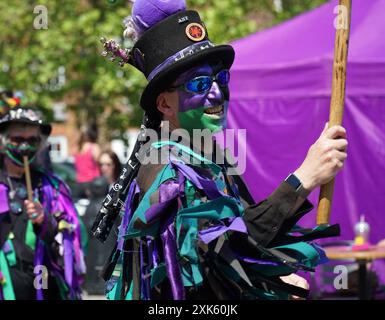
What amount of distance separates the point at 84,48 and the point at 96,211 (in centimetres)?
799

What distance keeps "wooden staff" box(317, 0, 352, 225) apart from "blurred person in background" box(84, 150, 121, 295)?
701cm

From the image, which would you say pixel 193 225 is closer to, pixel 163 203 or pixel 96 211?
pixel 163 203

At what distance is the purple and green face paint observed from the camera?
3.07 meters

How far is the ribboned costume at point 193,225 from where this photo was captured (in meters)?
2.82

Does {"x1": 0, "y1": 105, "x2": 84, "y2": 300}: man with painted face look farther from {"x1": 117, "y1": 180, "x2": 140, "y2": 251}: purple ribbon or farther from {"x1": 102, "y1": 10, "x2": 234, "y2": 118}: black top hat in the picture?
{"x1": 102, "y1": 10, "x2": 234, "y2": 118}: black top hat

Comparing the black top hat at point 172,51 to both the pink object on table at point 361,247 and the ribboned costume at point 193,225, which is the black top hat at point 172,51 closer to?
the ribboned costume at point 193,225

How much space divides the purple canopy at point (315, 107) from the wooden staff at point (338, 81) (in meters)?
4.27

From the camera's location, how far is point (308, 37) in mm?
8258

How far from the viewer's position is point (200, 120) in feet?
10.1

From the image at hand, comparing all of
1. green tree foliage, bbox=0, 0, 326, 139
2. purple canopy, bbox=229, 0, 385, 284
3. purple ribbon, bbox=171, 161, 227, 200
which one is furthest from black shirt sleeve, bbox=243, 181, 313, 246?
green tree foliage, bbox=0, 0, 326, 139

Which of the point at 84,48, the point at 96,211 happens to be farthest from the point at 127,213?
the point at 84,48

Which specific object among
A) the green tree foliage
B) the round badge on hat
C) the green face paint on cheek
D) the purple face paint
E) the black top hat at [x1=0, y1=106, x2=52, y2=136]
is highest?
the green tree foliage

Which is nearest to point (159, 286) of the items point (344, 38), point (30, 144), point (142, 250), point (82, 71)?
point (142, 250)

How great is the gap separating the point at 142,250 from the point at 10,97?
3.63 metres
